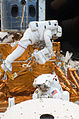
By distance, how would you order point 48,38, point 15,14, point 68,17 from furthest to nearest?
point 68,17 < point 15,14 < point 48,38

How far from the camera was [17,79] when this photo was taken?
3980 millimetres

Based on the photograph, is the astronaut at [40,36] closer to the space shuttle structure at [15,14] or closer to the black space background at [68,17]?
the space shuttle structure at [15,14]

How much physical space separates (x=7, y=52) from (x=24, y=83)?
0.97 meters

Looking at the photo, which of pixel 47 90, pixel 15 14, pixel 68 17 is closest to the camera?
pixel 47 90

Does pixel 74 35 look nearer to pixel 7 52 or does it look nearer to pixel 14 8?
pixel 14 8

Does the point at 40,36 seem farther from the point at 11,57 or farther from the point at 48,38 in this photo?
the point at 11,57

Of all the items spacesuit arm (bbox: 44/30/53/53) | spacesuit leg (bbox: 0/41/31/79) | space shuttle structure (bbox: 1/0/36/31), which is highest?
space shuttle structure (bbox: 1/0/36/31)

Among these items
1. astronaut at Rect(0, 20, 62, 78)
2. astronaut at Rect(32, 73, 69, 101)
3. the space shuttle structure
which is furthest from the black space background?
astronaut at Rect(32, 73, 69, 101)

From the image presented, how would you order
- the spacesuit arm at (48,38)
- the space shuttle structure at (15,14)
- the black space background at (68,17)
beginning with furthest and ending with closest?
the black space background at (68,17) → the space shuttle structure at (15,14) → the spacesuit arm at (48,38)

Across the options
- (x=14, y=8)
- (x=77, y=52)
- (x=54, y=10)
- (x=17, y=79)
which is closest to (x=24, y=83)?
(x=17, y=79)

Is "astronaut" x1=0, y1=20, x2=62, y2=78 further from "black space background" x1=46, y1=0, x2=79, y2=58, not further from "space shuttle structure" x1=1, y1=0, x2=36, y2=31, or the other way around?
"black space background" x1=46, y1=0, x2=79, y2=58

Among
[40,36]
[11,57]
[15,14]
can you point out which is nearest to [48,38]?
[40,36]

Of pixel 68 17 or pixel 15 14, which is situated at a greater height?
pixel 68 17

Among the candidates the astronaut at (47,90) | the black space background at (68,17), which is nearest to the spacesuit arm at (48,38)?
the astronaut at (47,90)
